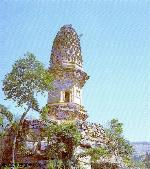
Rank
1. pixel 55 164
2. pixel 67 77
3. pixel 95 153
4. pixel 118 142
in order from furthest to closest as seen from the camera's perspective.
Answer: pixel 67 77
pixel 118 142
pixel 95 153
pixel 55 164

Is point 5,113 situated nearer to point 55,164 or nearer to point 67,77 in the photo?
point 55,164

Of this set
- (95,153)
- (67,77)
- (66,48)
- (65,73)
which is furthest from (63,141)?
(66,48)

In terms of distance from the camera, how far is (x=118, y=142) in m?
28.6

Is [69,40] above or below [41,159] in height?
above

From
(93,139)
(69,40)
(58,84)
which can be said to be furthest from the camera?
(69,40)

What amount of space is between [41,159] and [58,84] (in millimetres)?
10526

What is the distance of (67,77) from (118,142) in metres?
8.09

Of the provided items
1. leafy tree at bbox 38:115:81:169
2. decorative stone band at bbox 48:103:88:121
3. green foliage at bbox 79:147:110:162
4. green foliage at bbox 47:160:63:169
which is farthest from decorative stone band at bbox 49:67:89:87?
green foliage at bbox 47:160:63:169

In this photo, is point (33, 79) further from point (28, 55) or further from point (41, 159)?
point (41, 159)

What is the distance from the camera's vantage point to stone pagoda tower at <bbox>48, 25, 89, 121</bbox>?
3002cm

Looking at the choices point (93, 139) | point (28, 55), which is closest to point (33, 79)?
point (28, 55)

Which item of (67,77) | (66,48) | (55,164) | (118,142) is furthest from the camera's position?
(66,48)

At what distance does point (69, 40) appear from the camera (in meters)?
33.6

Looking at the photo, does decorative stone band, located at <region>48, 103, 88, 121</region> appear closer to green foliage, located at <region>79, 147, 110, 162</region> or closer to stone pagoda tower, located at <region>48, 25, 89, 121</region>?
stone pagoda tower, located at <region>48, 25, 89, 121</region>
